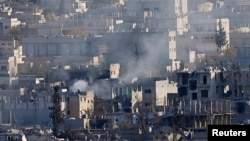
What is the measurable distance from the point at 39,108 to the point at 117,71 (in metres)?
7.40

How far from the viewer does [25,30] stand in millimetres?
57844

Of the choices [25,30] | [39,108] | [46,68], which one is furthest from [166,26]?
[39,108]

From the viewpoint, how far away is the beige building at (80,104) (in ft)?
120

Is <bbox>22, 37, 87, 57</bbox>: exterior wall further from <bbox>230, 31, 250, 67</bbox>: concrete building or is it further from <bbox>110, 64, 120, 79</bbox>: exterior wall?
<bbox>110, 64, 120, 79</bbox>: exterior wall

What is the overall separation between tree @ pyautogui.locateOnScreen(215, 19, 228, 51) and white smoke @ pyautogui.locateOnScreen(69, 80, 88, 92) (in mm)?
9725

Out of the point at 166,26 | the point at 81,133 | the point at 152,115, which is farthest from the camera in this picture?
the point at 166,26

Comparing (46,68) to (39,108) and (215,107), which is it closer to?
(39,108)

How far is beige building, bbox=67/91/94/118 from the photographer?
3659cm

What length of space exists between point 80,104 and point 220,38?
51.5 ft

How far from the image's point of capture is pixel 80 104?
37406 millimetres

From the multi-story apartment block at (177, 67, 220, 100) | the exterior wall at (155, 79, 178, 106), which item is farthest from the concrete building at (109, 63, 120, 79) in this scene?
the multi-story apartment block at (177, 67, 220, 100)

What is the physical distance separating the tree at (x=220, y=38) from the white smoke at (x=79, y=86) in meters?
9.72

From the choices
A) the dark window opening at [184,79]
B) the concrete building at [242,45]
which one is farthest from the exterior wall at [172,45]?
the dark window opening at [184,79]

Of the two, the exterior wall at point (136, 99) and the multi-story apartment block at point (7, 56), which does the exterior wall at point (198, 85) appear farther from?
the multi-story apartment block at point (7, 56)
